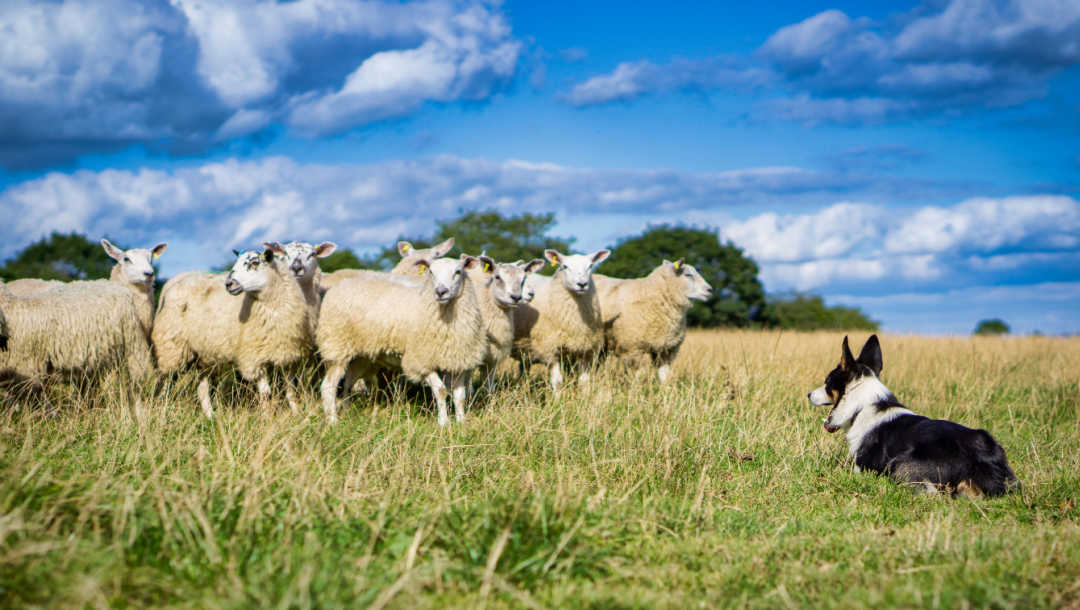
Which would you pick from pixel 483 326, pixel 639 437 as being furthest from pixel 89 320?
pixel 639 437

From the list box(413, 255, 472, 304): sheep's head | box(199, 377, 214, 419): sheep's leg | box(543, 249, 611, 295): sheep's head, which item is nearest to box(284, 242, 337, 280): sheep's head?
Answer: box(199, 377, 214, 419): sheep's leg

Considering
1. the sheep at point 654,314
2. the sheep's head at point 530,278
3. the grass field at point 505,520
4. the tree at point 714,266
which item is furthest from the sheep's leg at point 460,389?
the tree at point 714,266

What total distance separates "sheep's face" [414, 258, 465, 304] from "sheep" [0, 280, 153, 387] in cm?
372

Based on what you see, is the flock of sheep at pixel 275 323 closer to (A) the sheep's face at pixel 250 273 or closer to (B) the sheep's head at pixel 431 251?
(A) the sheep's face at pixel 250 273

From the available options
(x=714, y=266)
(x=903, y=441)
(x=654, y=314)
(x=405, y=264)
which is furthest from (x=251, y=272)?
(x=714, y=266)

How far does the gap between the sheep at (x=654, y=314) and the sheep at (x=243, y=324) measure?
16.4 feet

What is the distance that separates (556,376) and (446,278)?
9.40 ft

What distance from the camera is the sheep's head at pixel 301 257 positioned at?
10.5 meters

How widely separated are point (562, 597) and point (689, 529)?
1534 mm

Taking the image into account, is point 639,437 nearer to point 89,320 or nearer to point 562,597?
point 562,597

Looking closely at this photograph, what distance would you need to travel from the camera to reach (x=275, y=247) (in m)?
10.0

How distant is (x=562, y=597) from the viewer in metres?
4.07

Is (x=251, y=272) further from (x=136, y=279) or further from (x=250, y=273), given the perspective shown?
(x=136, y=279)

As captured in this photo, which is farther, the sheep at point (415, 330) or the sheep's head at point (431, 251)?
the sheep's head at point (431, 251)
